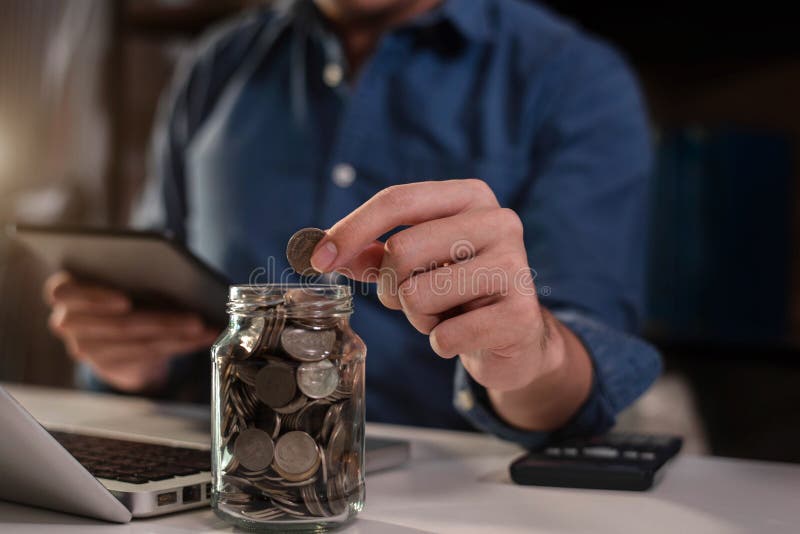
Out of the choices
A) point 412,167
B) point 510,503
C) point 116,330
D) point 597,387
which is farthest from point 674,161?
point 510,503

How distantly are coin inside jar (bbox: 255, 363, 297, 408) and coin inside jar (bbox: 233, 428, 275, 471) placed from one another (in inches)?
0.7

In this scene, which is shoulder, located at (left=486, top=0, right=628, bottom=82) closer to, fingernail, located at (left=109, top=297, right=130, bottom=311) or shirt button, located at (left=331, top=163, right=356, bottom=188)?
shirt button, located at (left=331, top=163, right=356, bottom=188)

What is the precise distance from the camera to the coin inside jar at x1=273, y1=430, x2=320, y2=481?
48cm

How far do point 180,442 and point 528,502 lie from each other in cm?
29

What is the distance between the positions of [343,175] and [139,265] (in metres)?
0.37

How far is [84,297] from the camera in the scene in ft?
3.09

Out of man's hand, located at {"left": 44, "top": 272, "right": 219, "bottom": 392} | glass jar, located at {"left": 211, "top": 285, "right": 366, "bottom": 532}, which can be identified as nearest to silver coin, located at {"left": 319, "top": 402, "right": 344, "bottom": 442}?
glass jar, located at {"left": 211, "top": 285, "right": 366, "bottom": 532}

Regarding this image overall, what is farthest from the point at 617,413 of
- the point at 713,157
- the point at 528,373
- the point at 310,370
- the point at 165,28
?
the point at 165,28

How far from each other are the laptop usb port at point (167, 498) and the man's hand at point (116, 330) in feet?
1.12

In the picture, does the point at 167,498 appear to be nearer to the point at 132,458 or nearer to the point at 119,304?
the point at 132,458

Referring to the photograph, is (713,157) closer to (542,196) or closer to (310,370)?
(542,196)

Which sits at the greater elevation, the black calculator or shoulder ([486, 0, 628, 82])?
shoulder ([486, 0, 628, 82])

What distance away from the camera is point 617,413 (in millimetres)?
827

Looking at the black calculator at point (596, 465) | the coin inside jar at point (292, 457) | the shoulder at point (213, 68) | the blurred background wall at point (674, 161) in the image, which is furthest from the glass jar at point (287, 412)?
the blurred background wall at point (674, 161)
